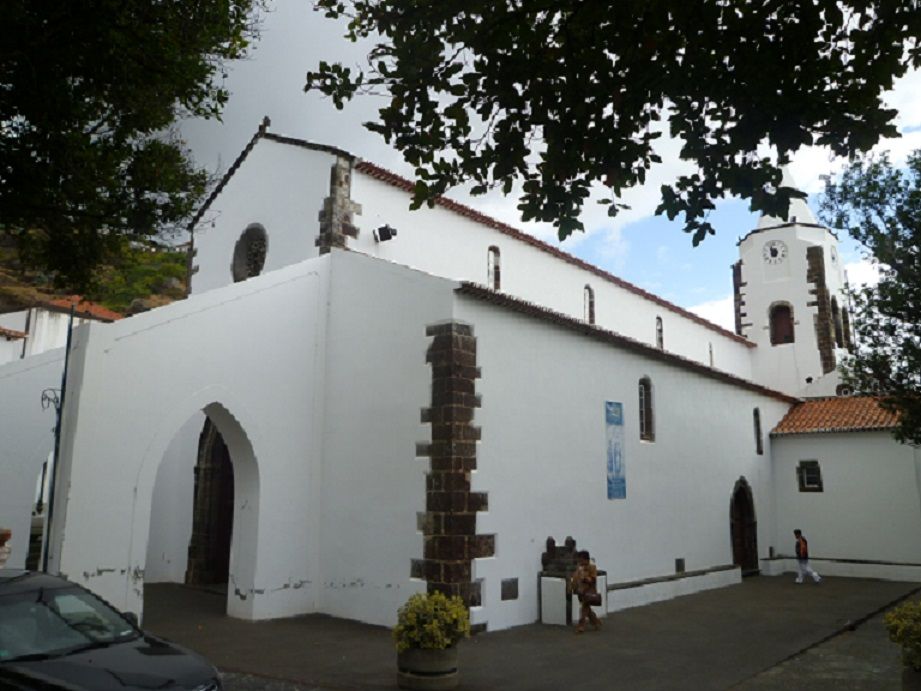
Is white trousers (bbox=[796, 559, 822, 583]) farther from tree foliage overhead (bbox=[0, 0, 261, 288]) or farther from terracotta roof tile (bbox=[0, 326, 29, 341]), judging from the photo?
terracotta roof tile (bbox=[0, 326, 29, 341])

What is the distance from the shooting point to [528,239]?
1925 cm

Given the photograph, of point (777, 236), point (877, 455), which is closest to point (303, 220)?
point (877, 455)

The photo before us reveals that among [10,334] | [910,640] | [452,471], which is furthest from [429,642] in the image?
[10,334]

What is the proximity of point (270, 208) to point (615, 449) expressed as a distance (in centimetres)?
898

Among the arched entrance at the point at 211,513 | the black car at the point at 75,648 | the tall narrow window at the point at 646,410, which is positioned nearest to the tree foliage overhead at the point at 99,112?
the black car at the point at 75,648

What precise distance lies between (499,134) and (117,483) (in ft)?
23.5

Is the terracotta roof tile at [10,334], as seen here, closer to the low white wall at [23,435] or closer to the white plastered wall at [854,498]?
the low white wall at [23,435]

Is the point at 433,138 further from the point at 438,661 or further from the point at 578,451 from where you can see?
the point at 578,451

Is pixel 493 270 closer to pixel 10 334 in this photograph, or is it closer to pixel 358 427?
pixel 358 427

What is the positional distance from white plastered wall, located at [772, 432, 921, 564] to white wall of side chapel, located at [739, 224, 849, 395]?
6366 mm

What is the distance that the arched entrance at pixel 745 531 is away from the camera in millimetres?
20094

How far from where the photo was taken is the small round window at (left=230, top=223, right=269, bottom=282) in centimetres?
1597

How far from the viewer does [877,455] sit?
2038cm

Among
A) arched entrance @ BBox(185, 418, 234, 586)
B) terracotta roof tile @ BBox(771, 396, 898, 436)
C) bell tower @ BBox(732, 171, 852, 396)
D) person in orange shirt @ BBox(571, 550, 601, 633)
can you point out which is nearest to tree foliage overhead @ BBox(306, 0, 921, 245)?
person in orange shirt @ BBox(571, 550, 601, 633)
